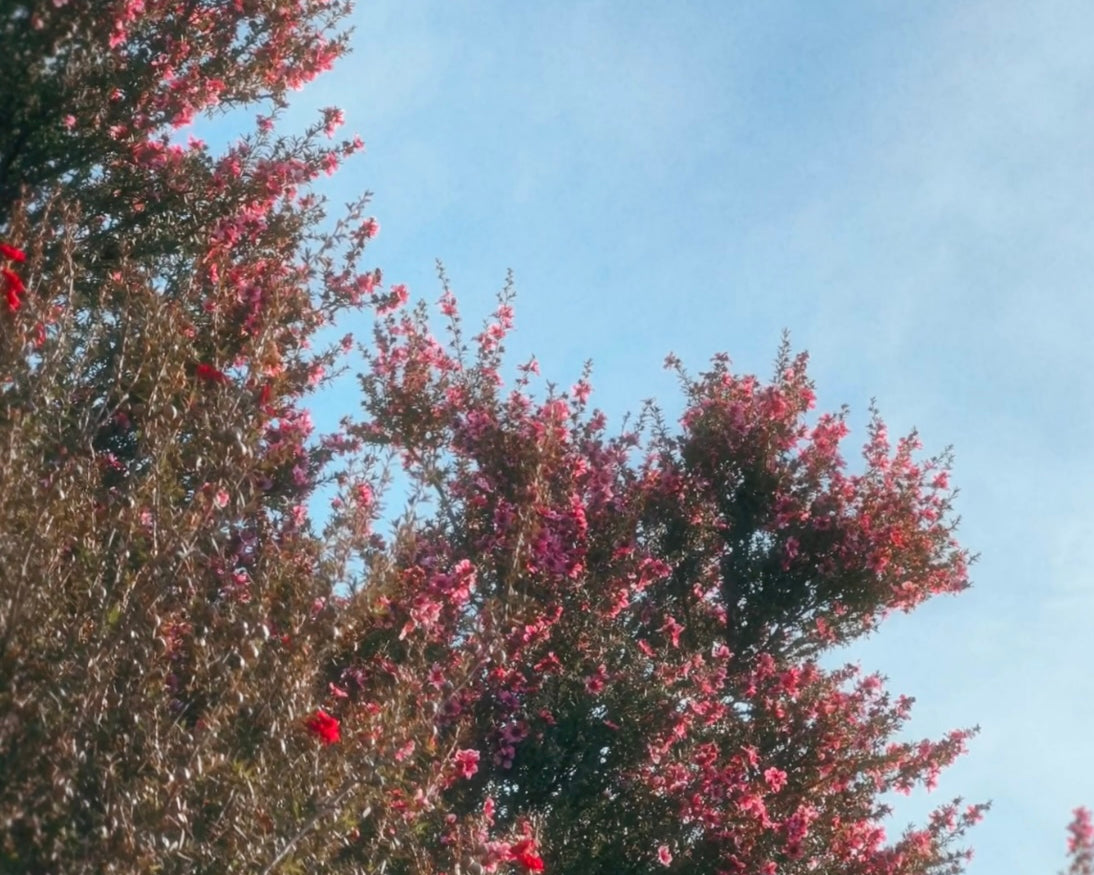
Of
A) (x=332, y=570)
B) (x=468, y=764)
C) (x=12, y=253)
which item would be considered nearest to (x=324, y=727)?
(x=332, y=570)

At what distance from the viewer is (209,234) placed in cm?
1074

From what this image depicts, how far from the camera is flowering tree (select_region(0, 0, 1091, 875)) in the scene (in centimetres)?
557

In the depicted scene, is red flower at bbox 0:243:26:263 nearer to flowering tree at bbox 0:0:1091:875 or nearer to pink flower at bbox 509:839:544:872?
flowering tree at bbox 0:0:1091:875

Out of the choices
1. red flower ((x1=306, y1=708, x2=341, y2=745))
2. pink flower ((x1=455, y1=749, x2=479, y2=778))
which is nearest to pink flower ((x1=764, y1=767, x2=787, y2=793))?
pink flower ((x1=455, y1=749, x2=479, y2=778))

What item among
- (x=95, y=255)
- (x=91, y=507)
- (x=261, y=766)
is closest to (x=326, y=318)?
(x=95, y=255)

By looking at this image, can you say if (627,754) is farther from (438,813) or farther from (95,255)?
(95,255)

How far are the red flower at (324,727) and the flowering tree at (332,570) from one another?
17 millimetres

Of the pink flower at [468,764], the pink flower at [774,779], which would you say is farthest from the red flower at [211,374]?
the pink flower at [774,779]

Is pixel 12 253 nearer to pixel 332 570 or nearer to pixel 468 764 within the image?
pixel 332 570

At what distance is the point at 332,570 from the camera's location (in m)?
6.25

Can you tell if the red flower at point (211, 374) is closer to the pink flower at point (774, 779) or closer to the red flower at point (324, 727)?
the red flower at point (324, 727)

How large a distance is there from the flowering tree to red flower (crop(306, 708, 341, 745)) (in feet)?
0.05

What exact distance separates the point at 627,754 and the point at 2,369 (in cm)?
772

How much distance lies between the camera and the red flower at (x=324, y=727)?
585cm
